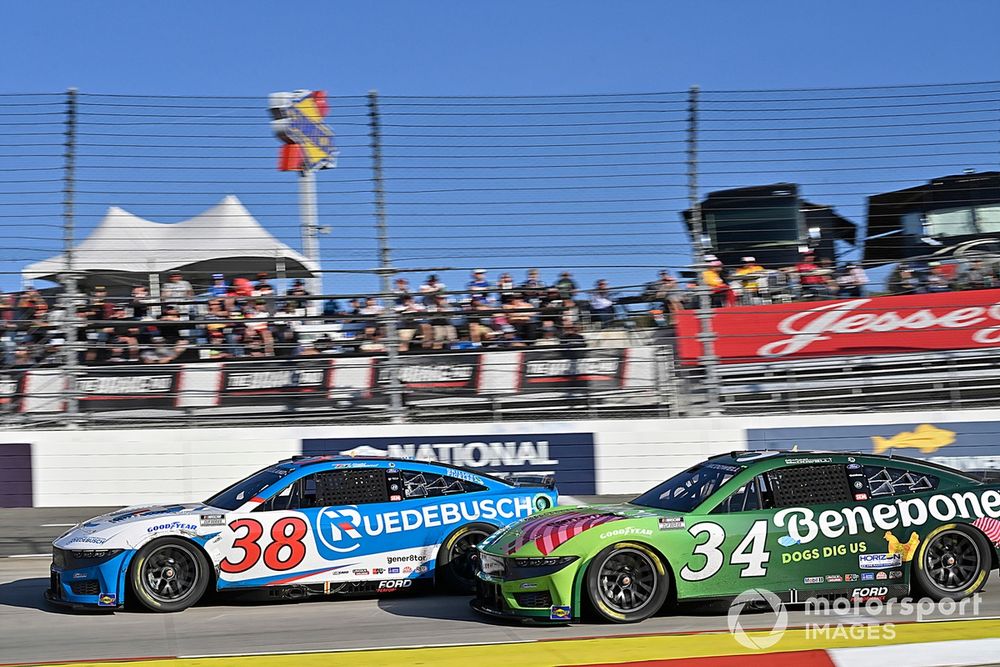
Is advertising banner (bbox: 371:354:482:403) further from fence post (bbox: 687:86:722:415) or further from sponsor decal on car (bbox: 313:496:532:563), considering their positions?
sponsor decal on car (bbox: 313:496:532:563)

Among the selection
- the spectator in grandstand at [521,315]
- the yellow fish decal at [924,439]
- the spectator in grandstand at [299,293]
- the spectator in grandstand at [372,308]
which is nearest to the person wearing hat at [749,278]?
the yellow fish decal at [924,439]

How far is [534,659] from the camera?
6.46 m

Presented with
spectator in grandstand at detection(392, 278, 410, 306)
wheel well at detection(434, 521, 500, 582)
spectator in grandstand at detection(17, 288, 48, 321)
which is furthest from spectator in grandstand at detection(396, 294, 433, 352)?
wheel well at detection(434, 521, 500, 582)

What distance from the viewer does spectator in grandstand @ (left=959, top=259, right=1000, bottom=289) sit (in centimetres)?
1445

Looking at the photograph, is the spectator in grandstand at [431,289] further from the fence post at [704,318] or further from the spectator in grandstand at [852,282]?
the spectator in grandstand at [852,282]

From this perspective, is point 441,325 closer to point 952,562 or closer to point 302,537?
point 302,537

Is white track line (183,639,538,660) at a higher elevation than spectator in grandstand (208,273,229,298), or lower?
lower

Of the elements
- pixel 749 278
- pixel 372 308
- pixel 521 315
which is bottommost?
pixel 521 315

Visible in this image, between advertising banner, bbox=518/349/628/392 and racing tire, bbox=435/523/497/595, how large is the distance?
4.71 m

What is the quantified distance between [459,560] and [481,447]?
14.0 ft

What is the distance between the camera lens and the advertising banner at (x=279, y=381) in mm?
13359

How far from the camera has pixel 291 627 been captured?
777 centimetres

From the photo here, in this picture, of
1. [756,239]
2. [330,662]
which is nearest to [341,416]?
[756,239]

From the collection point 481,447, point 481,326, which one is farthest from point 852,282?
point 481,447
